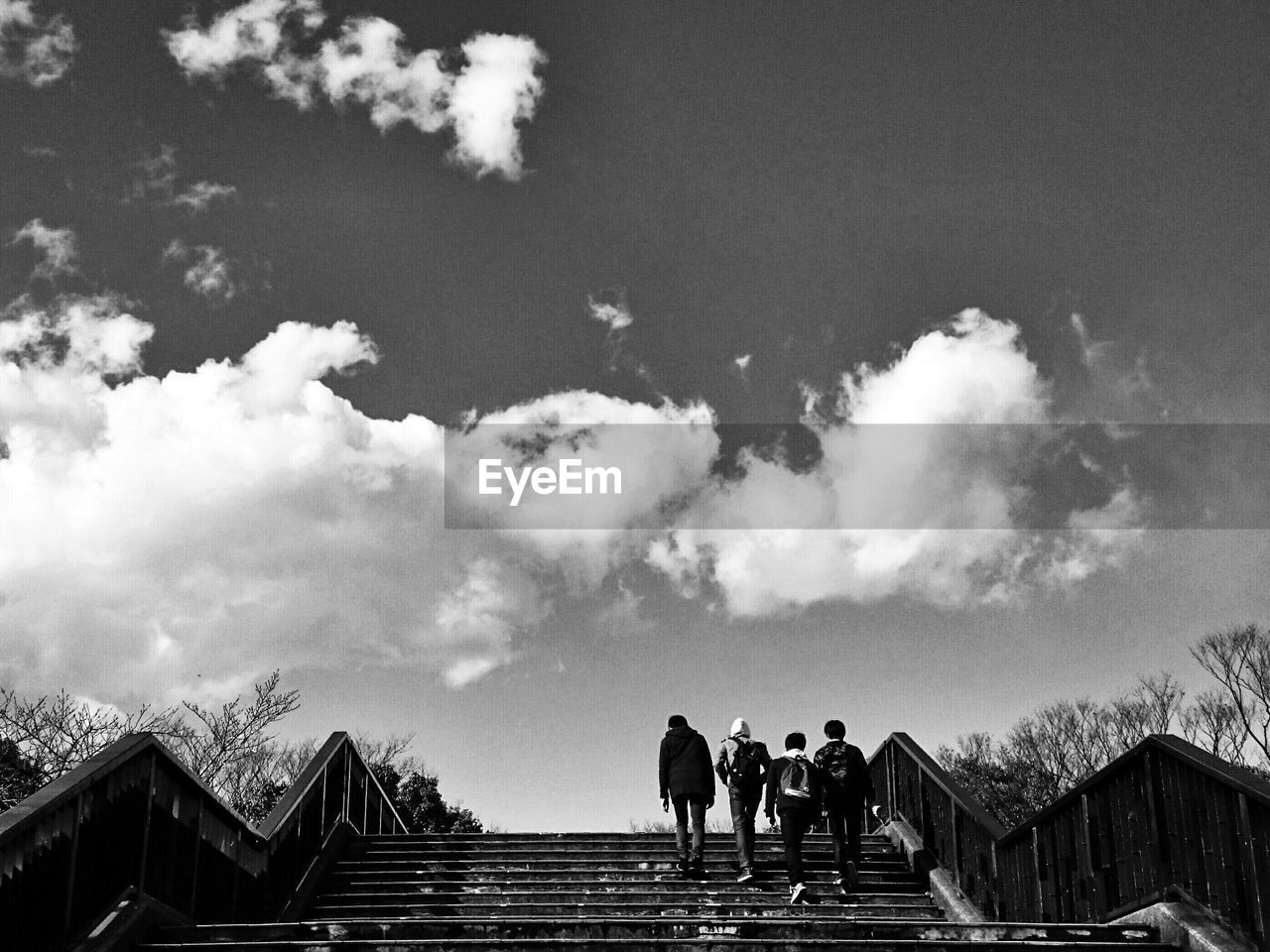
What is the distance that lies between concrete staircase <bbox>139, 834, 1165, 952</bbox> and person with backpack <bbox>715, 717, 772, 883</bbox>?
17.9 inches

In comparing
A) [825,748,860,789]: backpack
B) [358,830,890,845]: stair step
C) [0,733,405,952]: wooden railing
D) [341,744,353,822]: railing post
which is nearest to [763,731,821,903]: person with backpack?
[825,748,860,789]: backpack

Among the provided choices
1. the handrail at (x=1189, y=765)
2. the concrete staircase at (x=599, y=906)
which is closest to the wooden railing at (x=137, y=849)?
the concrete staircase at (x=599, y=906)

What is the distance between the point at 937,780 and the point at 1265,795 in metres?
4.68

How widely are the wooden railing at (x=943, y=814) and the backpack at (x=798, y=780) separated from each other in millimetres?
1175

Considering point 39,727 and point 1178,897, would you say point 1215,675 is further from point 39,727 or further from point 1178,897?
point 1178,897

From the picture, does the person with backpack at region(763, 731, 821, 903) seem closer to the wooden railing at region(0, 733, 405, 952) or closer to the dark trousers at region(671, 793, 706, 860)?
the dark trousers at region(671, 793, 706, 860)

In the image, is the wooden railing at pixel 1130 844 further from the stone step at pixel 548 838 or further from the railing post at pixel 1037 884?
the stone step at pixel 548 838

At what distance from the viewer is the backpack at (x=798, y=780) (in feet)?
32.7

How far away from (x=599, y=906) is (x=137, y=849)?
10.3 feet

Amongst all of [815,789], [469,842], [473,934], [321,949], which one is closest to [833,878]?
[815,789]

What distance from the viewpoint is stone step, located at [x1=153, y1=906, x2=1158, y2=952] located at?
672 centimetres

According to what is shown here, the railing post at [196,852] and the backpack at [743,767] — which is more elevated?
the backpack at [743,767]

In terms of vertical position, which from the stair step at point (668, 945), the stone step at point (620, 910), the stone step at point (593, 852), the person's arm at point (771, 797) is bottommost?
the stair step at point (668, 945)

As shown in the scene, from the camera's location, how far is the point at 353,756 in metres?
13.2
